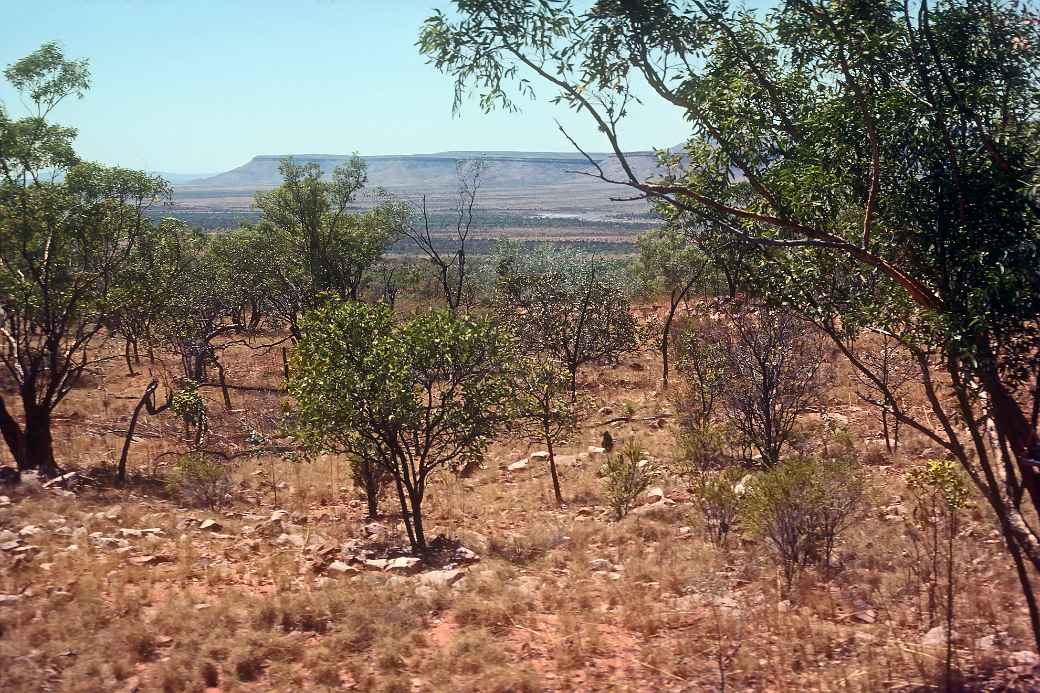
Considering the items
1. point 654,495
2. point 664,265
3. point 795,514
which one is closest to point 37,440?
point 654,495

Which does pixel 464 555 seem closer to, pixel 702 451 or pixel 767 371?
pixel 702 451

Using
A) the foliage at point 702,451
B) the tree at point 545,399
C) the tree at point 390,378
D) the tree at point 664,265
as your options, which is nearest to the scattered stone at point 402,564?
the tree at point 390,378

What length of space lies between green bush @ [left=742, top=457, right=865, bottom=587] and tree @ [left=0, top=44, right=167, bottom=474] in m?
13.3

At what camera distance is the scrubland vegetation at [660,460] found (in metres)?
6.33

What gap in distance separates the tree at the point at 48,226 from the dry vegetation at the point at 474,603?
7.20 feet

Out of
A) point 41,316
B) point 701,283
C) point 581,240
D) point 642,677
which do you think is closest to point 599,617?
point 642,677

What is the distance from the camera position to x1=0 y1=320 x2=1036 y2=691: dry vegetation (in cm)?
777

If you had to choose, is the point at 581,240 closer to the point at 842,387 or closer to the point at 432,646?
the point at 842,387

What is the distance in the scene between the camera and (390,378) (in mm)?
12359

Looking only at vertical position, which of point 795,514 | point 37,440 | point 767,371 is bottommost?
point 795,514

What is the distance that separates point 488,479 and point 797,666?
1249 centimetres

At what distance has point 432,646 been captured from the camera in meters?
8.65

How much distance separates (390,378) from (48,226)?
9.29 m

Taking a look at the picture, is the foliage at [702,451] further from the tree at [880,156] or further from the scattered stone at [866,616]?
the tree at [880,156]
